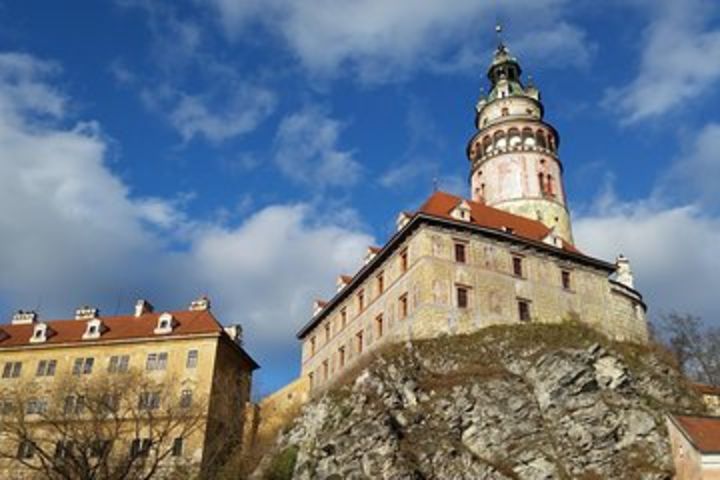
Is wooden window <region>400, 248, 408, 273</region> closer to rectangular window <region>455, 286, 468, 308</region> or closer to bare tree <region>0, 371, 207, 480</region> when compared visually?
rectangular window <region>455, 286, 468, 308</region>

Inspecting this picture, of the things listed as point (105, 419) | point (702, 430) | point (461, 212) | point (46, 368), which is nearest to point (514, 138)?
point (461, 212)

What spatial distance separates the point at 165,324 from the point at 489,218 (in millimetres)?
25611

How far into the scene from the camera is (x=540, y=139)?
211 feet

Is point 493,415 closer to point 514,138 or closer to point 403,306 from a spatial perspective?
point 403,306

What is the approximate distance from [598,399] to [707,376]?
2305cm

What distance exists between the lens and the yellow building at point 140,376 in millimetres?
47844

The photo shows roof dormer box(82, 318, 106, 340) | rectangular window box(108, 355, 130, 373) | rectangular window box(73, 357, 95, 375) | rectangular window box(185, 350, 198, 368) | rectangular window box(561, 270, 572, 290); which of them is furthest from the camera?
roof dormer box(82, 318, 106, 340)

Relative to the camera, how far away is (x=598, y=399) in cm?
3847

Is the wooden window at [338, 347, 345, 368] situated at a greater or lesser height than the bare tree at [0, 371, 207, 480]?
greater

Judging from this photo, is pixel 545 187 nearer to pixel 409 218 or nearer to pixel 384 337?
pixel 409 218

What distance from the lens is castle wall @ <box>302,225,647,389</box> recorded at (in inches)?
1722

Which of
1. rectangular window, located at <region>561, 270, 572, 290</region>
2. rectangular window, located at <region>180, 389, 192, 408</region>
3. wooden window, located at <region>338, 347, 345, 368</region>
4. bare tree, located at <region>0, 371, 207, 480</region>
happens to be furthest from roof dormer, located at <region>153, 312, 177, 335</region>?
rectangular window, located at <region>561, 270, 572, 290</region>

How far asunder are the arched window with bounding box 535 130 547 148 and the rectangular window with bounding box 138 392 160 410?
37.4 metres

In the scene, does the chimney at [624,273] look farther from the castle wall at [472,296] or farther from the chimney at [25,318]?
the chimney at [25,318]
